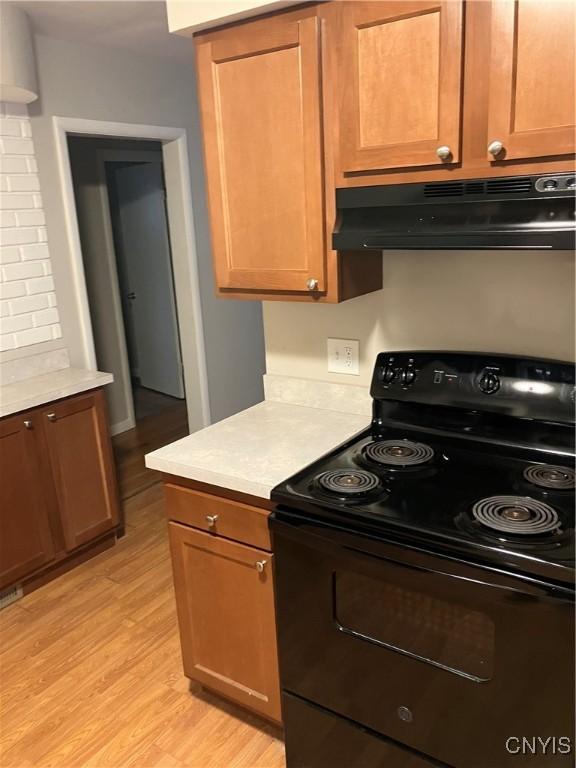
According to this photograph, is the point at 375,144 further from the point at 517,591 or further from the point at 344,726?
the point at 344,726

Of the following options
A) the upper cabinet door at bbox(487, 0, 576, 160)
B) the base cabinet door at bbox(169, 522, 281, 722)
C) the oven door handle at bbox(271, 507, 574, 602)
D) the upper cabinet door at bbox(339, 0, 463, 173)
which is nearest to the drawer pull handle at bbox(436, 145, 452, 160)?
the upper cabinet door at bbox(339, 0, 463, 173)

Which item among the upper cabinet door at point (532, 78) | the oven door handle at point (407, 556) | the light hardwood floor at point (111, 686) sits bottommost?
the light hardwood floor at point (111, 686)

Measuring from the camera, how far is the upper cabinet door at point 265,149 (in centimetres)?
166

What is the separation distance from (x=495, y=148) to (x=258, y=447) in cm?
101

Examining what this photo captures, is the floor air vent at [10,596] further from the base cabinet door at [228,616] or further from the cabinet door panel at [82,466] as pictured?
the base cabinet door at [228,616]

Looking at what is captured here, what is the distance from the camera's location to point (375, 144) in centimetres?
159

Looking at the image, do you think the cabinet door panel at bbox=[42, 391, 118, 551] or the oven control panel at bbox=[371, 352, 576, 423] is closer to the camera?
the oven control panel at bbox=[371, 352, 576, 423]

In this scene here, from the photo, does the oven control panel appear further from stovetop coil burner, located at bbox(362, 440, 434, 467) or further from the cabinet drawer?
the cabinet drawer

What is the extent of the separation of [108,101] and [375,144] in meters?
2.22

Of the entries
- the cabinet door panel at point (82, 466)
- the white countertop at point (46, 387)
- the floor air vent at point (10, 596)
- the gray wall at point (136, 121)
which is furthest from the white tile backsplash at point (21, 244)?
the floor air vent at point (10, 596)

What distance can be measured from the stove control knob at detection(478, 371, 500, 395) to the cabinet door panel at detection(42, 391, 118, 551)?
1.86 m

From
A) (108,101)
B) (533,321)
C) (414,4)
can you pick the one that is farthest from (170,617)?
(108,101)

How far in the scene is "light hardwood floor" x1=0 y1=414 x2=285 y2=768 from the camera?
77.2 inches

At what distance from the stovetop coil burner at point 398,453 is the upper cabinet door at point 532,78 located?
0.77 metres
